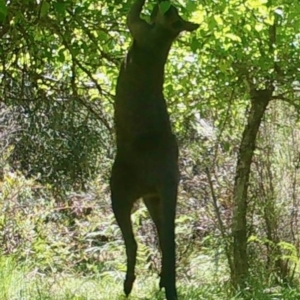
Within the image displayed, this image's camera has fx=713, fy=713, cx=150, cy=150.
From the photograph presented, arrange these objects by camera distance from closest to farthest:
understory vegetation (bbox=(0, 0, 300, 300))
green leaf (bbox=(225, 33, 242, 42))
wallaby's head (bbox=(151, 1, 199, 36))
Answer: wallaby's head (bbox=(151, 1, 199, 36)), green leaf (bbox=(225, 33, 242, 42)), understory vegetation (bbox=(0, 0, 300, 300))

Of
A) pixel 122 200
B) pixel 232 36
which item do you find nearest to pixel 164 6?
pixel 122 200

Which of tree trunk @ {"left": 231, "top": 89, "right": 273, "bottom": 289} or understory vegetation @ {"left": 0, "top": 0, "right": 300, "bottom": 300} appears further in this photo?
tree trunk @ {"left": 231, "top": 89, "right": 273, "bottom": 289}

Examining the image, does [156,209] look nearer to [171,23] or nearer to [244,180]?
[171,23]

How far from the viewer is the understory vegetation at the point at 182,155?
4.35 m

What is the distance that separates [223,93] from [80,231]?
107 inches

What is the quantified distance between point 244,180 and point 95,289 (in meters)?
1.51

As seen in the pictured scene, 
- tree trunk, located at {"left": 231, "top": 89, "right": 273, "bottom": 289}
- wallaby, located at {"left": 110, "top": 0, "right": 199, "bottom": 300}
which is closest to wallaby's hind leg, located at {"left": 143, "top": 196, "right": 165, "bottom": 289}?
wallaby, located at {"left": 110, "top": 0, "right": 199, "bottom": 300}

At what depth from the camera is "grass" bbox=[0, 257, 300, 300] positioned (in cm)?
444

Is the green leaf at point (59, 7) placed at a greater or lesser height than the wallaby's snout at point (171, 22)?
greater

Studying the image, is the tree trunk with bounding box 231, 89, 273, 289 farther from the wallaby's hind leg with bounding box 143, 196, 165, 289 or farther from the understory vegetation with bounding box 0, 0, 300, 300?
the wallaby's hind leg with bounding box 143, 196, 165, 289

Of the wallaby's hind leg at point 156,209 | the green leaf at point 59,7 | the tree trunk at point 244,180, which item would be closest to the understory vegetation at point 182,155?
the tree trunk at point 244,180

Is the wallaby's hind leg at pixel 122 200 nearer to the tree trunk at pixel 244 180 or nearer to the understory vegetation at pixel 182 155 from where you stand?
the understory vegetation at pixel 182 155

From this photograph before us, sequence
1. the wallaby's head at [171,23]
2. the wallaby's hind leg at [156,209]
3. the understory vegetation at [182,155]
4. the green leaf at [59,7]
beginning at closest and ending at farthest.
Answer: the wallaby's head at [171,23], the wallaby's hind leg at [156,209], the green leaf at [59,7], the understory vegetation at [182,155]

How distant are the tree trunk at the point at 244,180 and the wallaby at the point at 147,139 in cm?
364
